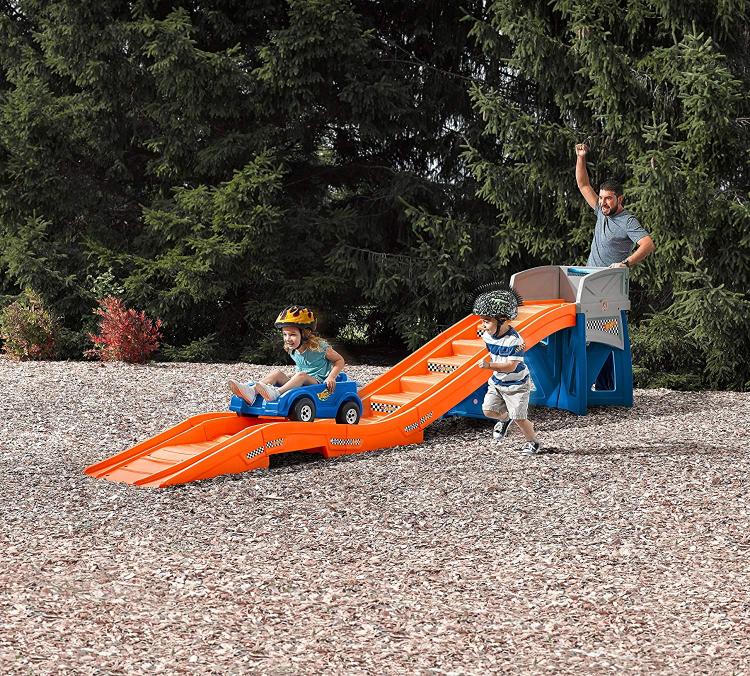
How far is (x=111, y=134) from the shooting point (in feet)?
46.2

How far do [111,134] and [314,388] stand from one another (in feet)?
25.5

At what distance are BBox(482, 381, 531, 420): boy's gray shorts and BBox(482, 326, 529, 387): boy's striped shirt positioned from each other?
4 centimetres

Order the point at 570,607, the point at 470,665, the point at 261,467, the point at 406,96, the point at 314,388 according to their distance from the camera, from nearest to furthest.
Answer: the point at 470,665, the point at 570,607, the point at 261,467, the point at 314,388, the point at 406,96

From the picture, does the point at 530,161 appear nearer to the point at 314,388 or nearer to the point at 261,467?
the point at 314,388

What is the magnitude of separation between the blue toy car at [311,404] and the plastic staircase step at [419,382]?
82 cm

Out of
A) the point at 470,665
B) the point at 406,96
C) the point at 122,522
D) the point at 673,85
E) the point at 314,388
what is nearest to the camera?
the point at 470,665

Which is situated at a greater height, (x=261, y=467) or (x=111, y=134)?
(x=111, y=134)

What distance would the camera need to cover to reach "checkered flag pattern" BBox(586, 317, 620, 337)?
931cm

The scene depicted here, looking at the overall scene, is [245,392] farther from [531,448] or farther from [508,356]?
[531,448]

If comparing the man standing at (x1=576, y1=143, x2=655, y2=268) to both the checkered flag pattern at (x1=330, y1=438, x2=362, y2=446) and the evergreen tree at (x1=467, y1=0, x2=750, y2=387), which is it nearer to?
the evergreen tree at (x1=467, y1=0, x2=750, y2=387)

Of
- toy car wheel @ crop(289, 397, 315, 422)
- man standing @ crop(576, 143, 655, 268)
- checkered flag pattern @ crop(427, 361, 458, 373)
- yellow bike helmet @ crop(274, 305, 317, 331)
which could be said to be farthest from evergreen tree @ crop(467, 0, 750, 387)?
toy car wheel @ crop(289, 397, 315, 422)

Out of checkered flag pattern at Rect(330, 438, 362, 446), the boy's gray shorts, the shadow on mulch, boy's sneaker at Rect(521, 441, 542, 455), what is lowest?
the shadow on mulch

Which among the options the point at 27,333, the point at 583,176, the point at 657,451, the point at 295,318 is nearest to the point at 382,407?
the point at 295,318

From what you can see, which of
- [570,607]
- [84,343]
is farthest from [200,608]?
[84,343]
